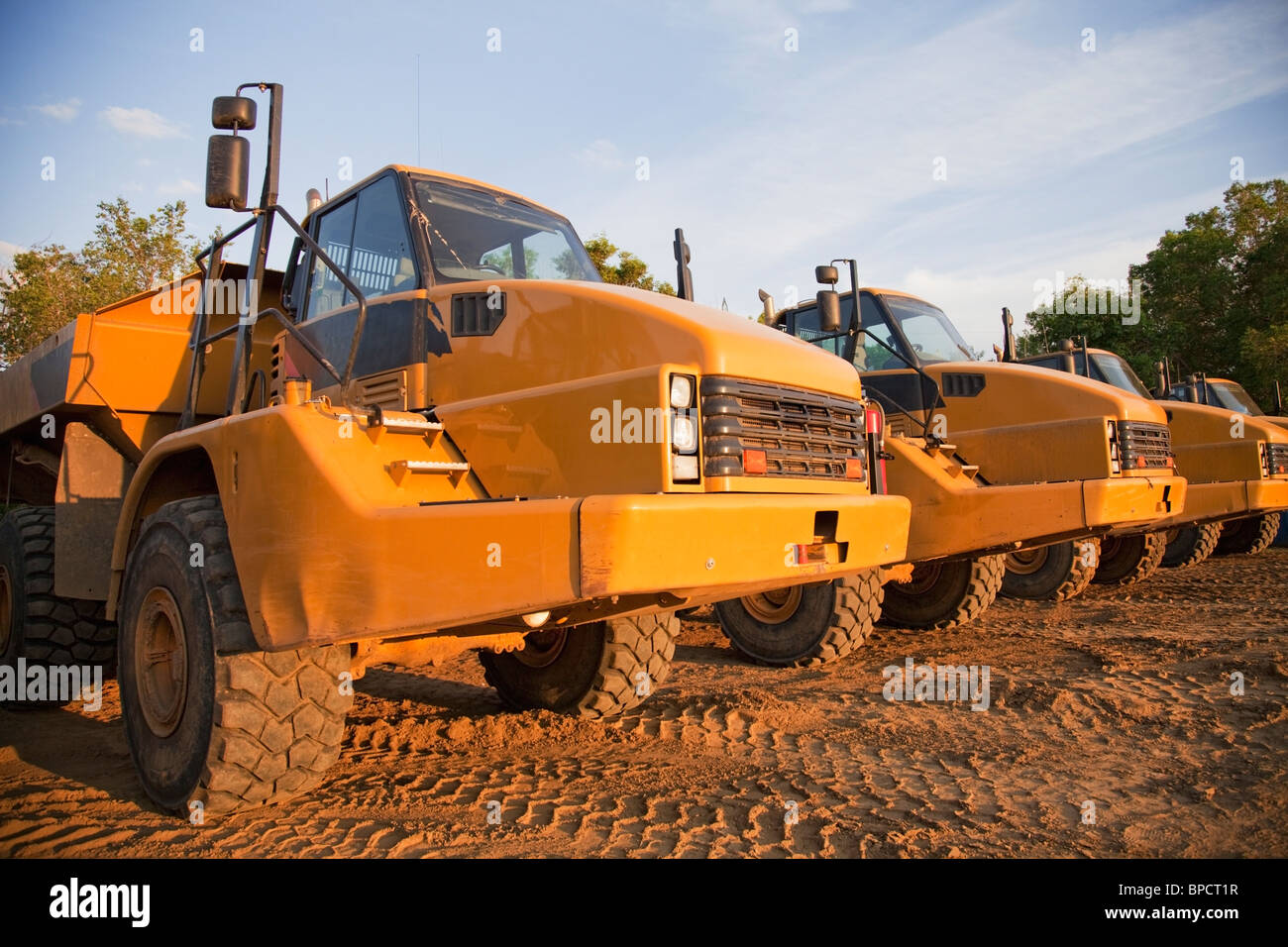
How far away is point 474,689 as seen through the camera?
584cm

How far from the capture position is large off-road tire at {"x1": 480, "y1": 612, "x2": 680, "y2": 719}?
4.62 metres

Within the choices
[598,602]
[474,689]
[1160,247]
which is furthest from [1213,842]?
Result: [1160,247]

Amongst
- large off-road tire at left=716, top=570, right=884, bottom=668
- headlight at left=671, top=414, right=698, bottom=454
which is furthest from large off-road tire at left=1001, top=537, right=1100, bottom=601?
headlight at left=671, top=414, right=698, bottom=454

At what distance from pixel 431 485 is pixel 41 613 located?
11.4ft

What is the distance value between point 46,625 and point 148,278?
1793cm

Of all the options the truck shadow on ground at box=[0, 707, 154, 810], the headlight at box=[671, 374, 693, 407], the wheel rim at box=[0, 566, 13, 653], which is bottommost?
the truck shadow on ground at box=[0, 707, 154, 810]

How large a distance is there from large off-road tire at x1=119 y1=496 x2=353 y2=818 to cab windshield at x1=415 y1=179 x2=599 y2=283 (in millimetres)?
1487

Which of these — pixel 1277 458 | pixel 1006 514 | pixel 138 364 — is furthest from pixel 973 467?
pixel 1277 458

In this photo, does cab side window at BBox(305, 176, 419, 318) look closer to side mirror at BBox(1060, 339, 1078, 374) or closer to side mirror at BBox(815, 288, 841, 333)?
side mirror at BBox(815, 288, 841, 333)

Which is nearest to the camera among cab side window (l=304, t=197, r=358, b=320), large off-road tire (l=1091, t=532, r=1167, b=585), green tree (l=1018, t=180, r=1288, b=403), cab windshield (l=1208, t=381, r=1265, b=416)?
cab side window (l=304, t=197, r=358, b=320)

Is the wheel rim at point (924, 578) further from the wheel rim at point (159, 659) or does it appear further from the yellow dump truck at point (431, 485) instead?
the wheel rim at point (159, 659)

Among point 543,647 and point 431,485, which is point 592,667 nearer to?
point 543,647

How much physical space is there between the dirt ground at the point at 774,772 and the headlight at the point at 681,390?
4.85 ft

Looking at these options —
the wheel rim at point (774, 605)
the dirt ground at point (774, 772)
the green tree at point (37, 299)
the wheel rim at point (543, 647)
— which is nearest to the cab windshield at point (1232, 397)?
the dirt ground at point (774, 772)
